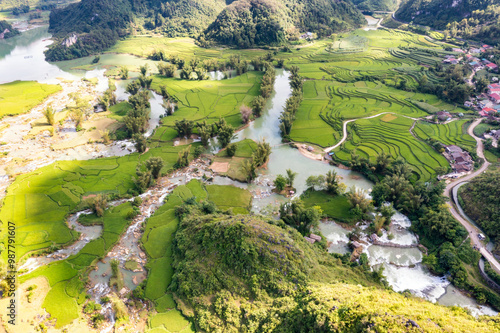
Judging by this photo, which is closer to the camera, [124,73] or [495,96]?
[495,96]

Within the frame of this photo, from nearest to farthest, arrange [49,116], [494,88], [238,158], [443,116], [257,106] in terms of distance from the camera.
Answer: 1. [238,158]
2. [49,116]
3. [443,116]
4. [257,106]
5. [494,88]

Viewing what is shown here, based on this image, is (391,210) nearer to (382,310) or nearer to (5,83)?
(382,310)

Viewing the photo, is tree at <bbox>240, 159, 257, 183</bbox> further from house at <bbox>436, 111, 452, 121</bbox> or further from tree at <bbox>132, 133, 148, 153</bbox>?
house at <bbox>436, 111, 452, 121</bbox>

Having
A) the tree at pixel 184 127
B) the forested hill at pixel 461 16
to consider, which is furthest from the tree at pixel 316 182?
the forested hill at pixel 461 16

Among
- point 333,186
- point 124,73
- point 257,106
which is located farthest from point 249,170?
point 124,73

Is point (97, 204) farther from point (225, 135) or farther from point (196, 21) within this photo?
point (196, 21)
